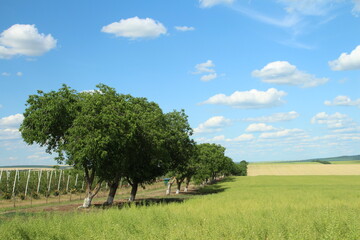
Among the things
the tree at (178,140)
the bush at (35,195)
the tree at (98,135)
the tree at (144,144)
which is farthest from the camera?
the bush at (35,195)

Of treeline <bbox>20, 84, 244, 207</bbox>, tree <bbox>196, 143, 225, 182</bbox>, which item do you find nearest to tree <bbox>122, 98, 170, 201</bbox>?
treeline <bbox>20, 84, 244, 207</bbox>

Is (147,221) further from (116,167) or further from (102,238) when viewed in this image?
(116,167)

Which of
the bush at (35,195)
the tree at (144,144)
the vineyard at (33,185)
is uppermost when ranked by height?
the tree at (144,144)

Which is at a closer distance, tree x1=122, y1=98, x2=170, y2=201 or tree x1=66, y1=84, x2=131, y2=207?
tree x1=66, y1=84, x2=131, y2=207

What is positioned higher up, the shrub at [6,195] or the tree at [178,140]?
the tree at [178,140]

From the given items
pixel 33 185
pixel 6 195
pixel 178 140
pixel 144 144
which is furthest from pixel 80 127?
pixel 33 185

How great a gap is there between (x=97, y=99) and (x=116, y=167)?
6534 mm

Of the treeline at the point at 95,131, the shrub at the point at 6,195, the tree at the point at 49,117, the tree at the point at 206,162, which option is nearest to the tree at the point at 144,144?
the treeline at the point at 95,131

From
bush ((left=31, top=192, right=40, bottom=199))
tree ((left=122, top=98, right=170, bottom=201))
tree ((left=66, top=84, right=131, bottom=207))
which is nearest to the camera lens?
tree ((left=66, top=84, right=131, bottom=207))

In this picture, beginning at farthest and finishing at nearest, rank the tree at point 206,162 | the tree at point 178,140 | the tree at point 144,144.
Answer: the tree at point 206,162 < the tree at point 178,140 < the tree at point 144,144

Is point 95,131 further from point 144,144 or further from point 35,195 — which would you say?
point 35,195

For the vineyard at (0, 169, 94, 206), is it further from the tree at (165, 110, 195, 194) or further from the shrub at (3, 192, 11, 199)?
the tree at (165, 110, 195, 194)

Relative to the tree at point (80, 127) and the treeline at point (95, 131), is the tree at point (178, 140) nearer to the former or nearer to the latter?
the treeline at point (95, 131)

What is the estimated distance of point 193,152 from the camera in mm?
49688
